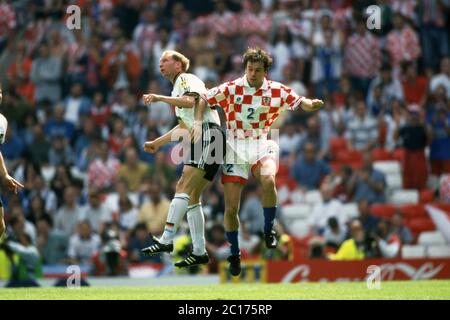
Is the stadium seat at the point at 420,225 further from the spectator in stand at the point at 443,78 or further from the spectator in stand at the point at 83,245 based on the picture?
the spectator in stand at the point at 83,245

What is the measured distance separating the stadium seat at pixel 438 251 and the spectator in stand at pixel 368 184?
65.7 inches

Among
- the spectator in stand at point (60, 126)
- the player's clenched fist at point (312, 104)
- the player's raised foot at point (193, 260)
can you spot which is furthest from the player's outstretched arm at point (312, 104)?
the spectator in stand at point (60, 126)

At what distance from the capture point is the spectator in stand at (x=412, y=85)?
2494 centimetres

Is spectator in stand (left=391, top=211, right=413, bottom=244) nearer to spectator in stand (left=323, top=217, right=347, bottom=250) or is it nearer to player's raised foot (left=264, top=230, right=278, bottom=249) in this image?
spectator in stand (left=323, top=217, right=347, bottom=250)

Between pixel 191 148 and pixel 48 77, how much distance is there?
12087 millimetres

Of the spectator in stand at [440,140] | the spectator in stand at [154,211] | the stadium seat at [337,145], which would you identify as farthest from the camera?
the stadium seat at [337,145]

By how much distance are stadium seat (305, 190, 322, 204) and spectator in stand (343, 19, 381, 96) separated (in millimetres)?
2569

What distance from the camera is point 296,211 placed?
2395 centimetres

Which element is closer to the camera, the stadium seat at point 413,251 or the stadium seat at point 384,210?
the stadium seat at point 413,251

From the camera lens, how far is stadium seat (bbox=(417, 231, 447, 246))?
2269cm

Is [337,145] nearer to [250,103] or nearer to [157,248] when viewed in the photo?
[250,103]

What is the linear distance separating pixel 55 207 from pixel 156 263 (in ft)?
11.2

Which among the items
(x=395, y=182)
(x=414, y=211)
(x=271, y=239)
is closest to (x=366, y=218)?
(x=414, y=211)

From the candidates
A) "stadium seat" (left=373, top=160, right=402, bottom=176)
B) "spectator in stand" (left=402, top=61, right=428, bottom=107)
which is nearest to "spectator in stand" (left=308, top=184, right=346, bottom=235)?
"stadium seat" (left=373, top=160, right=402, bottom=176)
